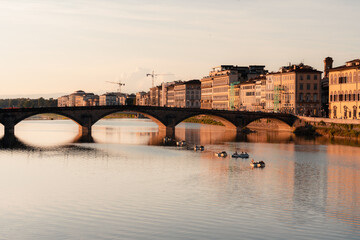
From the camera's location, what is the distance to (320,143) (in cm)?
9462

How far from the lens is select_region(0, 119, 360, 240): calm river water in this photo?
3484 cm

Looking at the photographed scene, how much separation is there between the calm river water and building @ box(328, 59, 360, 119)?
37.2 metres

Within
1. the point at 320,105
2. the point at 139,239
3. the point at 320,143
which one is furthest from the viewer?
the point at 320,105

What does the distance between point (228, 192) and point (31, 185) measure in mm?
16660

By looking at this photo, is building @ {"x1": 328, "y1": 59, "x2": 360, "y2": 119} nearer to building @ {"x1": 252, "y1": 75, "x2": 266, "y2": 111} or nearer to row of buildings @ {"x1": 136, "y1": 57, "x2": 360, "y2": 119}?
row of buildings @ {"x1": 136, "y1": 57, "x2": 360, "y2": 119}

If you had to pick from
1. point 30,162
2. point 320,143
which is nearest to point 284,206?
point 30,162

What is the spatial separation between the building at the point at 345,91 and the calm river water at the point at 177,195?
3717 cm

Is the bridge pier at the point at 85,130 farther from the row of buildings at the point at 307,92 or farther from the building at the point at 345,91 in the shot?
the building at the point at 345,91

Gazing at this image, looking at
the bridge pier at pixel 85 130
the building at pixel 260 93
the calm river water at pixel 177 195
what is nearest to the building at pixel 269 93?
the building at pixel 260 93

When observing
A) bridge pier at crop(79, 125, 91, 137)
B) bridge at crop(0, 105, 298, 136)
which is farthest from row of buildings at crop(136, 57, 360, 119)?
bridge pier at crop(79, 125, 91, 137)

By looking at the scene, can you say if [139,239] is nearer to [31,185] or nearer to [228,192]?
[228,192]

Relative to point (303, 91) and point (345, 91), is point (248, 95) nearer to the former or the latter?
point (303, 91)

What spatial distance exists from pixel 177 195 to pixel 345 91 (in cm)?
7966

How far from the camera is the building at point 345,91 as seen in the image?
113 meters
